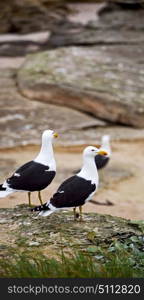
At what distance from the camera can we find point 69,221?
6.42 meters

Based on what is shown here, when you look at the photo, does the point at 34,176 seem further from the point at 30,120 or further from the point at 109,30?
the point at 109,30

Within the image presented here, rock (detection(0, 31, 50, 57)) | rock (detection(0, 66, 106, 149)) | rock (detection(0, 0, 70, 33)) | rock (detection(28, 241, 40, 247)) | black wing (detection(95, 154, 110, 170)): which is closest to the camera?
rock (detection(28, 241, 40, 247))

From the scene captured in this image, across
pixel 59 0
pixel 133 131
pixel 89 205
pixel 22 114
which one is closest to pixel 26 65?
pixel 22 114

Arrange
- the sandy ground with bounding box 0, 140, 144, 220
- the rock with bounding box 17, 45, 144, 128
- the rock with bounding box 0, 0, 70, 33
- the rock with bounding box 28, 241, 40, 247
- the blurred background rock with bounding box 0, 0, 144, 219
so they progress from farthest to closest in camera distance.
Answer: the rock with bounding box 0, 0, 70, 33
the rock with bounding box 17, 45, 144, 128
the blurred background rock with bounding box 0, 0, 144, 219
the sandy ground with bounding box 0, 140, 144, 220
the rock with bounding box 28, 241, 40, 247

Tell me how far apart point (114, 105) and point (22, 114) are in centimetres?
211

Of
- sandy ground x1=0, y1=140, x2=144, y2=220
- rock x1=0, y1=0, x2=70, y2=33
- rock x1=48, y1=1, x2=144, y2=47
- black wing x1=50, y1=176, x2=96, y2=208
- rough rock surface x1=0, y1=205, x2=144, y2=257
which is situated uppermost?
black wing x1=50, y1=176, x2=96, y2=208

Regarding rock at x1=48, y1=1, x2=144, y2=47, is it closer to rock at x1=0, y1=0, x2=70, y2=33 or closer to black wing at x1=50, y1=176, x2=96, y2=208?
rock at x1=0, y1=0, x2=70, y2=33

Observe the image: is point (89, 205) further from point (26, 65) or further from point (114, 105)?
point (26, 65)

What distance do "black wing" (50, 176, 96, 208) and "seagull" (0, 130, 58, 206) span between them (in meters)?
0.25

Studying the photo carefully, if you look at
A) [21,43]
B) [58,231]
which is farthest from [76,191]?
[21,43]

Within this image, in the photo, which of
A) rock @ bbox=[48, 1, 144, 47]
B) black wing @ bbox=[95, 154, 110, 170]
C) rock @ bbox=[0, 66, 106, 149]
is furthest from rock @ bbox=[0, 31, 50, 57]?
black wing @ bbox=[95, 154, 110, 170]

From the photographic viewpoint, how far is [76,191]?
5953 millimetres

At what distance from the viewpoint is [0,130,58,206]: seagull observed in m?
6.12

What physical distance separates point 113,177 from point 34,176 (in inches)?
224
